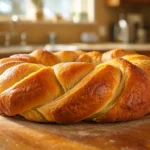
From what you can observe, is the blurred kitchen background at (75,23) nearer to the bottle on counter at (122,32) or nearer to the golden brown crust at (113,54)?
the bottle on counter at (122,32)

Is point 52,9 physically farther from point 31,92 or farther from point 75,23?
point 31,92

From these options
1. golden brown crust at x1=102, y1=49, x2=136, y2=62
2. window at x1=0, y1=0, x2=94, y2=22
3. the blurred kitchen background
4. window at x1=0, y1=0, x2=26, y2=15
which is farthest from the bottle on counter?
golden brown crust at x1=102, y1=49, x2=136, y2=62

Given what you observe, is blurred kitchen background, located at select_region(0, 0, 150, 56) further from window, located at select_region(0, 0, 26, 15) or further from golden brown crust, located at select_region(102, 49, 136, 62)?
golden brown crust, located at select_region(102, 49, 136, 62)

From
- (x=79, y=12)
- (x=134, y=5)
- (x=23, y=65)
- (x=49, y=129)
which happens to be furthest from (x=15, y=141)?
(x=134, y=5)

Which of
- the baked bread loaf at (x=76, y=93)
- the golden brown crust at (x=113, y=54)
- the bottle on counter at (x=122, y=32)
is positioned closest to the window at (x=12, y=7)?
the bottle on counter at (x=122, y=32)

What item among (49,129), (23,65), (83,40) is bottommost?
(83,40)

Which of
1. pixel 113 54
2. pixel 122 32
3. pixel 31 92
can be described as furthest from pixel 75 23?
pixel 31 92

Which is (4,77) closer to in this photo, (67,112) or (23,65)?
(23,65)
